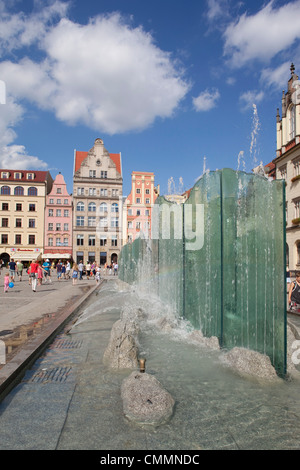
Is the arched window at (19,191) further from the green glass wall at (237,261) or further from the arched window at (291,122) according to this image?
the green glass wall at (237,261)

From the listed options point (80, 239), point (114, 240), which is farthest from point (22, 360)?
point (80, 239)

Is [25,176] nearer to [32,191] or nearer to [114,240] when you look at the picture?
[32,191]

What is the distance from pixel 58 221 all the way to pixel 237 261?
56.5 metres

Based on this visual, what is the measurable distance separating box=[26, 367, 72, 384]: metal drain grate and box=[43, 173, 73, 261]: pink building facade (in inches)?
2164

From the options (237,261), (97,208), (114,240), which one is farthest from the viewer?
(97,208)

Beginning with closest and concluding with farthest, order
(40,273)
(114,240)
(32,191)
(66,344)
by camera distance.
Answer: (66,344) < (40,273) < (32,191) < (114,240)

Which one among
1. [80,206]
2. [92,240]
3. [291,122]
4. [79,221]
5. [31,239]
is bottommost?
Result: [92,240]

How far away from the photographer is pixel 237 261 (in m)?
5.51

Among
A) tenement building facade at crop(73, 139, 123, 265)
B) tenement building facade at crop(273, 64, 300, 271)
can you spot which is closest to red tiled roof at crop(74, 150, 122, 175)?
tenement building facade at crop(73, 139, 123, 265)

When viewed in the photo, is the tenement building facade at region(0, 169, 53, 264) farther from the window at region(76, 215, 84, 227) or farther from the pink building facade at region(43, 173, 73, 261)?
the window at region(76, 215, 84, 227)

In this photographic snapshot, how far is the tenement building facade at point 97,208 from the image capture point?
2335 inches

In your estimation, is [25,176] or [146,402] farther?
[25,176]

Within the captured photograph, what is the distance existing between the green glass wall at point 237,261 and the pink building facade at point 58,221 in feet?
174
